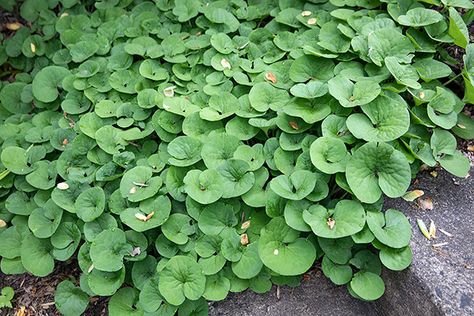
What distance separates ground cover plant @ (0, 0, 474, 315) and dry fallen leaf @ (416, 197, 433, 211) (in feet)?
0.40

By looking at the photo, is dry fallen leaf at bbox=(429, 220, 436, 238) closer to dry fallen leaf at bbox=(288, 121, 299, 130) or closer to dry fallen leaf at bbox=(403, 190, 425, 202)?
dry fallen leaf at bbox=(403, 190, 425, 202)

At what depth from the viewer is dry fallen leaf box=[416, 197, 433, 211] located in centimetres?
193

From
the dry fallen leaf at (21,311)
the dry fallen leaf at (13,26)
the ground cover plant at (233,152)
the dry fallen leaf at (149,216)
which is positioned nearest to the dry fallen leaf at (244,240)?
the ground cover plant at (233,152)

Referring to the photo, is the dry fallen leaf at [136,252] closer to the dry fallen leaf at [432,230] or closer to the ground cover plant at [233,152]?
the ground cover plant at [233,152]

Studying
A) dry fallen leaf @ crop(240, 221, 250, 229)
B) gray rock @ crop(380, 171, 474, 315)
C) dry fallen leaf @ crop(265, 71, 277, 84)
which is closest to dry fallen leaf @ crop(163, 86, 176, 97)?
dry fallen leaf @ crop(265, 71, 277, 84)

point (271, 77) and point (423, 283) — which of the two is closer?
point (423, 283)

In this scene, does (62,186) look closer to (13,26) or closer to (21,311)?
(21,311)

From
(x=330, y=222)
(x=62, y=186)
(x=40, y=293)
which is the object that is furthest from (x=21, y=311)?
(x=330, y=222)

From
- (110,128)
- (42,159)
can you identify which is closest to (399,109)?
(110,128)

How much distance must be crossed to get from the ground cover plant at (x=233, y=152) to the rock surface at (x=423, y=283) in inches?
3.1

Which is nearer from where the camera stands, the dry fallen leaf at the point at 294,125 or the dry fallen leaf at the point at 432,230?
the dry fallen leaf at the point at 432,230

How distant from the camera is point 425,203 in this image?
195 cm

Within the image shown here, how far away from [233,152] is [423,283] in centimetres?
88

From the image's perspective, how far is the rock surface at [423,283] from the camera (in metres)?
1.69
